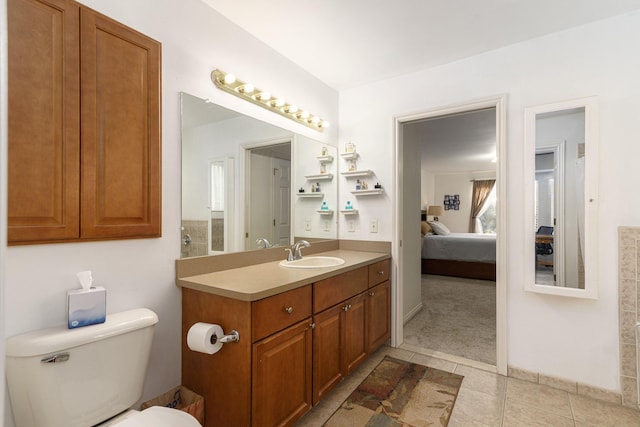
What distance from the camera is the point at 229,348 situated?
1403 millimetres

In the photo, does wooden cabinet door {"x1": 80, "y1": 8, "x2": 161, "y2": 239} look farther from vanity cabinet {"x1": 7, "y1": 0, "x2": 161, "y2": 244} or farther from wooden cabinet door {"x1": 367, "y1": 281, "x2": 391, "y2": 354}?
wooden cabinet door {"x1": 367, "y1": 281, "x2": 391, "y2": 354}

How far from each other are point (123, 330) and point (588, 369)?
271 cm

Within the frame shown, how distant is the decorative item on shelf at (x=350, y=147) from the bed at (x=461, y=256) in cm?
353

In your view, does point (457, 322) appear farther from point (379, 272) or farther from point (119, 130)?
point (119, 130)

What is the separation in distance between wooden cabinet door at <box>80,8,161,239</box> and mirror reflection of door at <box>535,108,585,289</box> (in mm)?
2437

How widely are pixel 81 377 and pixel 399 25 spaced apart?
2.45 m

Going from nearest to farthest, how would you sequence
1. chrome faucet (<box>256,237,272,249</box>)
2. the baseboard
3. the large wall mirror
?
the large wall mirror, chrome faucet (<box>256,237,272,249</box>), the baseboard

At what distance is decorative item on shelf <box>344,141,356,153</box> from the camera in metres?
2.87

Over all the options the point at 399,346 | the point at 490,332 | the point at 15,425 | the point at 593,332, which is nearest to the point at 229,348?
the point at 15,425

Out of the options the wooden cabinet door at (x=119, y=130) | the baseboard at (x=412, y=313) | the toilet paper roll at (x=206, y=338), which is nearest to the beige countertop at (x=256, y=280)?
the toilet paper roll at (x=206, y=338)

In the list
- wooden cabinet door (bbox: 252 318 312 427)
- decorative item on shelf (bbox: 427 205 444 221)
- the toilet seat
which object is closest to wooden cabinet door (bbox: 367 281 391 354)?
wooden cabinet door (bbox: 252 318 312 427)

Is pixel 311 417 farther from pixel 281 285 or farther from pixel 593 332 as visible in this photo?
pixel 593 332

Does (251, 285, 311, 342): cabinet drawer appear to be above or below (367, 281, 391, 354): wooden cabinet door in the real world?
above

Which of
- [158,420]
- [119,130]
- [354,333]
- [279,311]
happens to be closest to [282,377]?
[279,311]
